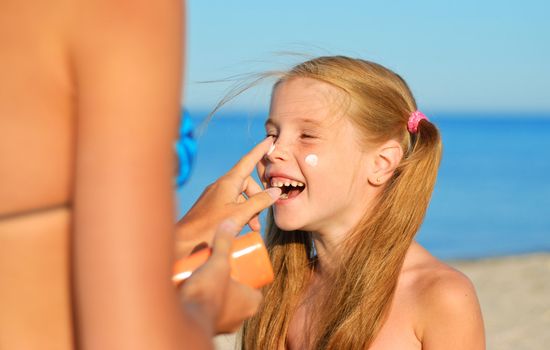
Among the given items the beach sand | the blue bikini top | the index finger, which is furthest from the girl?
the beach sand

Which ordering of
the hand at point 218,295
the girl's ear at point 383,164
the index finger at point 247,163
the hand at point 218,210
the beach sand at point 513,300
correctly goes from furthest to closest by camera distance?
1. the beach sand at point 513,300
2. the girl's ear at point 383,164
3. the index finger at point 247,163
4. the hand at point 218,210
5. the hand at point 218,295

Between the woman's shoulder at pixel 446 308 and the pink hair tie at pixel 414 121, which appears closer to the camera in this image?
the woman's shoulder at pixel 446 308

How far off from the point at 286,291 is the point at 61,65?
118 inches

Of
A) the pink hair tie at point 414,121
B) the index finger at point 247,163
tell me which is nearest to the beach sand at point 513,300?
the pink hair tie at point 414,121

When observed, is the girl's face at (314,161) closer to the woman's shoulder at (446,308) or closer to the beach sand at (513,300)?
the woman's shoulder at (446,308)

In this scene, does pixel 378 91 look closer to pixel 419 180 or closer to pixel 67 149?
pixel 419 180

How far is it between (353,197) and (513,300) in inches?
225

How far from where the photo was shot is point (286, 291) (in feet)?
13.0

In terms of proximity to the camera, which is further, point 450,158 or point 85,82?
point 450,158

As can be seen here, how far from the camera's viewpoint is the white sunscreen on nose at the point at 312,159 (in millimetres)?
3544

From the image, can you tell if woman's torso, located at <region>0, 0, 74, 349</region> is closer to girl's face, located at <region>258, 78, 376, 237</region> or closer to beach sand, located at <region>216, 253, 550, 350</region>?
girl's face, located at <region>258, 78, 376, 237</region>

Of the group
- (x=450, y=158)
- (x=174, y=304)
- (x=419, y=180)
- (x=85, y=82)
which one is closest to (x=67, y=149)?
(x=85, y=82)

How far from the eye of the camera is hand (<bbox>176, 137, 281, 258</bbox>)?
6.47 feet

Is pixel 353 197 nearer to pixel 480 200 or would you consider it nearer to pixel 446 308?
pixel 446 308
